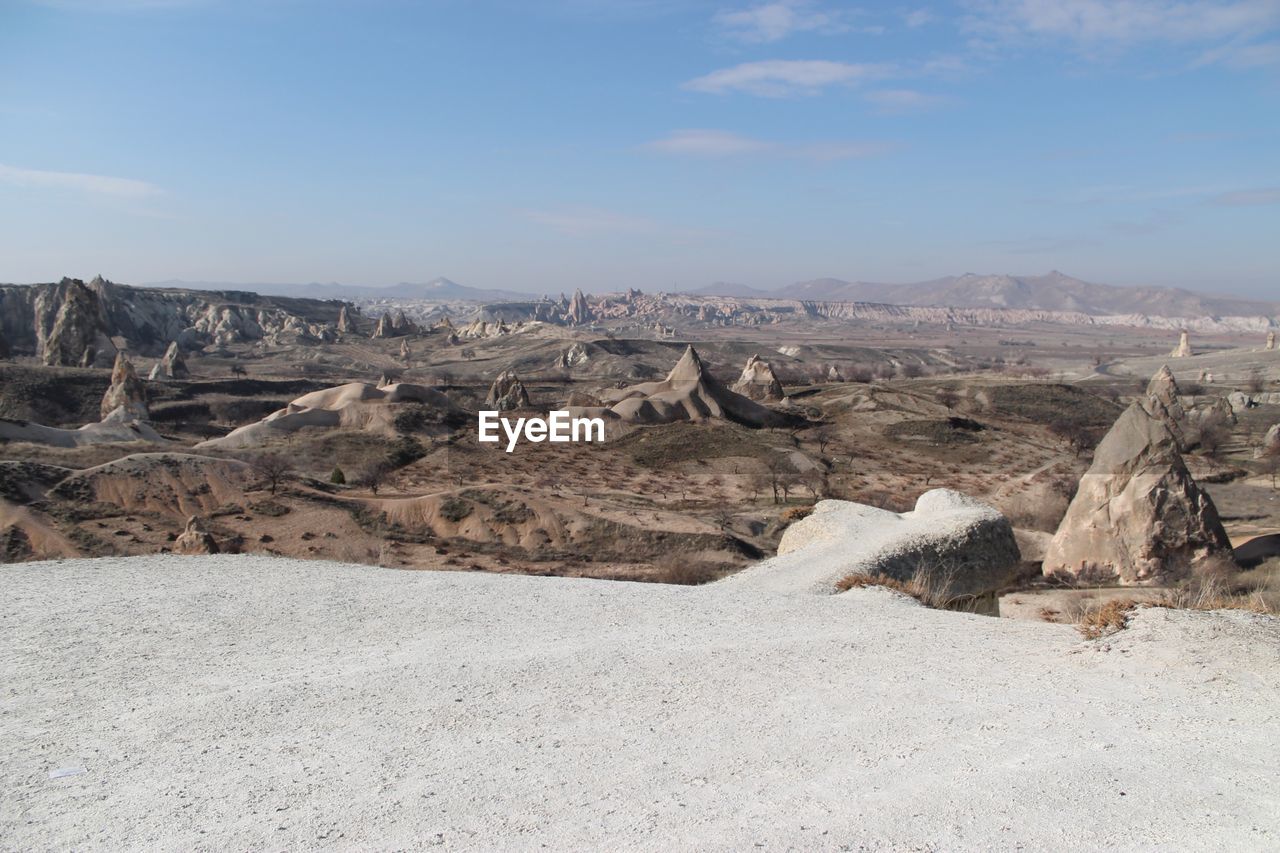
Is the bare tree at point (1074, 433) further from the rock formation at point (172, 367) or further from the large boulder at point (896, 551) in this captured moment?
the rock formation at point (172, 367)

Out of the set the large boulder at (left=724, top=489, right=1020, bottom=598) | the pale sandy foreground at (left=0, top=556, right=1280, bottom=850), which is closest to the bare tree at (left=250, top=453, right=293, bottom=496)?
the pale sandy foreground at (left=0, top=556, right=1280, bottom=850)

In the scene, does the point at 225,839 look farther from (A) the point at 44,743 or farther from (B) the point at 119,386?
(B) the point at 119,386

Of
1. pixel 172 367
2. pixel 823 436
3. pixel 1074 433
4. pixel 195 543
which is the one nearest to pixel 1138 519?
pixel 195 543

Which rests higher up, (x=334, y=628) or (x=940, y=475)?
(x=334, y=628)

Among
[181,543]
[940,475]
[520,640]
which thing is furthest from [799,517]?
[940,475]

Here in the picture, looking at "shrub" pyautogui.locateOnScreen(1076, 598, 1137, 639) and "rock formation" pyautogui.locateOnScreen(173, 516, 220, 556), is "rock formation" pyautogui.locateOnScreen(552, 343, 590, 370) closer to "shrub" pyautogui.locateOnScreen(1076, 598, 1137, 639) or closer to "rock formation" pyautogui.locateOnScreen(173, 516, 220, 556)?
"rock formation" pyautogui.locateOnScreen(173, 516, 220, 556)

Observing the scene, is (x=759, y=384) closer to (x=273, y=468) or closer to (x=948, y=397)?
(x=948, y=397)
